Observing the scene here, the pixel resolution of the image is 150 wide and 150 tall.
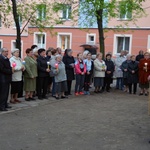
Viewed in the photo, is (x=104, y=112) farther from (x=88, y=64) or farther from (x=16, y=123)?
(x=88, y=64)

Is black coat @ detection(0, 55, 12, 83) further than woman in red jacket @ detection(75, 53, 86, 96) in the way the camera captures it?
No

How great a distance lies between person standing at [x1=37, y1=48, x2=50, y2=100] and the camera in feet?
33.7

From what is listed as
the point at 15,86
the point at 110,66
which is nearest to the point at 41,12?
the point at 110,66

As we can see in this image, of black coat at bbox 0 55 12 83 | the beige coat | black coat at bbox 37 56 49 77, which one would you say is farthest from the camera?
the beige coat

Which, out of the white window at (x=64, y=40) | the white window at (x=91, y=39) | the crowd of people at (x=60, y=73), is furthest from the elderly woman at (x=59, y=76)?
the white window at (x=64, y=40)

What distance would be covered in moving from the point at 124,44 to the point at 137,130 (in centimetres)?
2281

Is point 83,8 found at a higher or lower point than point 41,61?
higher

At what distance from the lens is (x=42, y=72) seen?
10.4 m

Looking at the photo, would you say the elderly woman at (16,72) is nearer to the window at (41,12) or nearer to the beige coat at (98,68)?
the beige coat at (98,68)

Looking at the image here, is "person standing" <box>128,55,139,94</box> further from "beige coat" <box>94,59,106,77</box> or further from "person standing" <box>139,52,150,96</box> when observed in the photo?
"beige coat" <box>94,59,106,77</box>

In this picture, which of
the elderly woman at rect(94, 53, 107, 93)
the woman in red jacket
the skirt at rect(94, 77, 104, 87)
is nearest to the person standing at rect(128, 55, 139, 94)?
the elderly woman at rect(94, 53, 107, 93)

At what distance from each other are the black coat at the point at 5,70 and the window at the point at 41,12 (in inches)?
412

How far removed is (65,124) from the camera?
7312mm

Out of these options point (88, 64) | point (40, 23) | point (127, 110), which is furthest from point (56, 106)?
point (40, 23)
